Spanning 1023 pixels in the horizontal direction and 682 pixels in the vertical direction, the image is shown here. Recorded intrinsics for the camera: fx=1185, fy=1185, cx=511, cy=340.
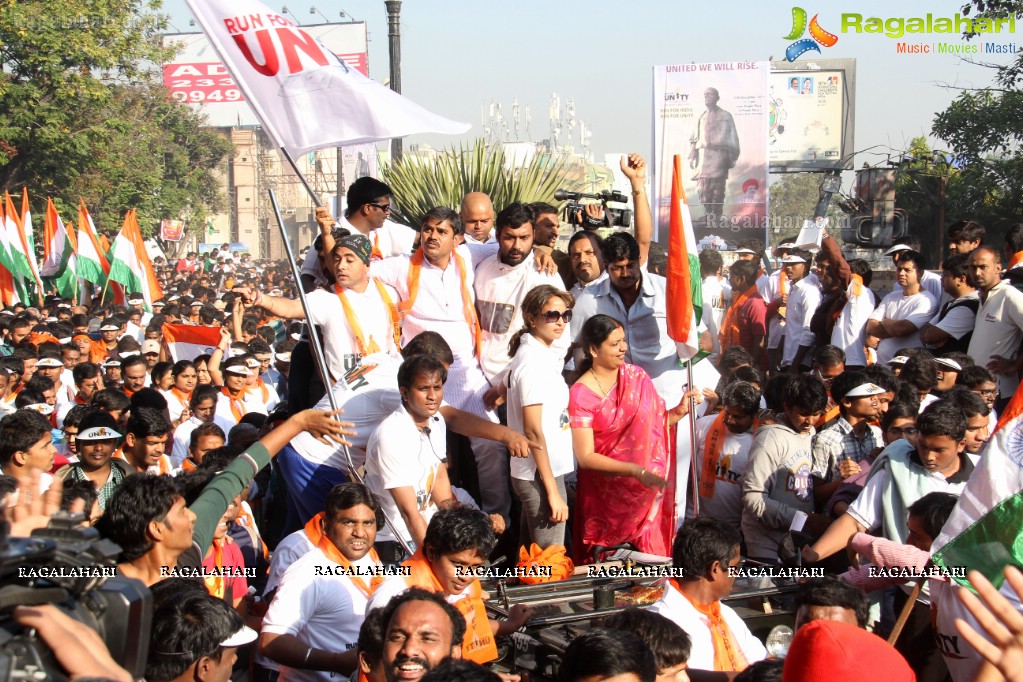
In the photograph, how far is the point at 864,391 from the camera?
6.36 m

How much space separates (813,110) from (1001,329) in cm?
2949

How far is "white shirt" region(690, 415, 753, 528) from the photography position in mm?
6410

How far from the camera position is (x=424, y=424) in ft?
17.7

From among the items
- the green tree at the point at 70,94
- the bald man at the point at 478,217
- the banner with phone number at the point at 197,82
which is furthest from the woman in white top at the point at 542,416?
the banner with phone number at the point at 197,82

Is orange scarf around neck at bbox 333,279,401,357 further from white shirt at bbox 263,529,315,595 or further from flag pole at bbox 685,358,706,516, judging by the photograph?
flag pole at bbox 685,358,706,516

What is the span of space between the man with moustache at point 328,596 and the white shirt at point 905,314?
511cm

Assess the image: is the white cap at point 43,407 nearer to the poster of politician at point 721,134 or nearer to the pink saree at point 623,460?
the pink saree at point 623,460

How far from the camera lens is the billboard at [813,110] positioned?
115 feet

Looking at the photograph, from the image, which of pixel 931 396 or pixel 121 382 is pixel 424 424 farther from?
pixel 121 382

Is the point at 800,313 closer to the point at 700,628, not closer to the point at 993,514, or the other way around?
the point at 700,628

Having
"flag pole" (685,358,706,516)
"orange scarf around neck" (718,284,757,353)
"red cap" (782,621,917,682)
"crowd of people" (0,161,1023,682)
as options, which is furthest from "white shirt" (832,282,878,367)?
"red cap" (782,621,917,682)

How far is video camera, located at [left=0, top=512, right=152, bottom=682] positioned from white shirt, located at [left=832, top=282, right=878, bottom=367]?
784cm

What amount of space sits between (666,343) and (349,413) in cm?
209

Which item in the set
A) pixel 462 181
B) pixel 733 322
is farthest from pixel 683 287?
pixel 733 322
